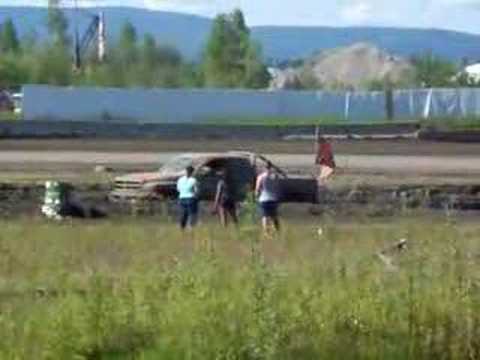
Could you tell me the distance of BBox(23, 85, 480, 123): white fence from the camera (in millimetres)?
86875

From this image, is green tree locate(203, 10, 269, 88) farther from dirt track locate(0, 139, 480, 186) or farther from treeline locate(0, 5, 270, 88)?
dirt track locate(0, 139, 480, 186)

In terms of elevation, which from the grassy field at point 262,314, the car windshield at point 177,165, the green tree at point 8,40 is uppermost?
the grassy field at point 262,314

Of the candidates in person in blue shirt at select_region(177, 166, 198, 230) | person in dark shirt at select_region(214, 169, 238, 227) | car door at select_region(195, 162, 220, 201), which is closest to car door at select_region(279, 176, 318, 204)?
car door at select_region(195, 162, 220, 201)

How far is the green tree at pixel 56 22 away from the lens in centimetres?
18496

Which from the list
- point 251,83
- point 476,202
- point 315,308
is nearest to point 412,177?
point 476,202

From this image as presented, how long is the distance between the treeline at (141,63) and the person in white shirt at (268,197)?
100483 millimetres

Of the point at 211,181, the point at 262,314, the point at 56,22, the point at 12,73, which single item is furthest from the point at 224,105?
the point at 56,22

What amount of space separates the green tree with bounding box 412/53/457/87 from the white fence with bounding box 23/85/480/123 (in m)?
52.8

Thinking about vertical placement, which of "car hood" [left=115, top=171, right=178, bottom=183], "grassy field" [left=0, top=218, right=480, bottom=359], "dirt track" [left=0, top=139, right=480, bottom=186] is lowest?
"dirt track" [left=0, top=139, right=480, bottom=186]

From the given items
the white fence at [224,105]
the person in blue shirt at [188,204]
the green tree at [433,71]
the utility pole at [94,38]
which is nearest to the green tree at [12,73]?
the utility pole at [94,38]

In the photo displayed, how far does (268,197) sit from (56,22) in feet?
533

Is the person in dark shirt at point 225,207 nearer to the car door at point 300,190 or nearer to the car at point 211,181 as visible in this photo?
the car at point 211,181

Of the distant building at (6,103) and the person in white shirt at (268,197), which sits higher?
the person in white shirt at (268,197)

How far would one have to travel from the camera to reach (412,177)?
52.3 meters
